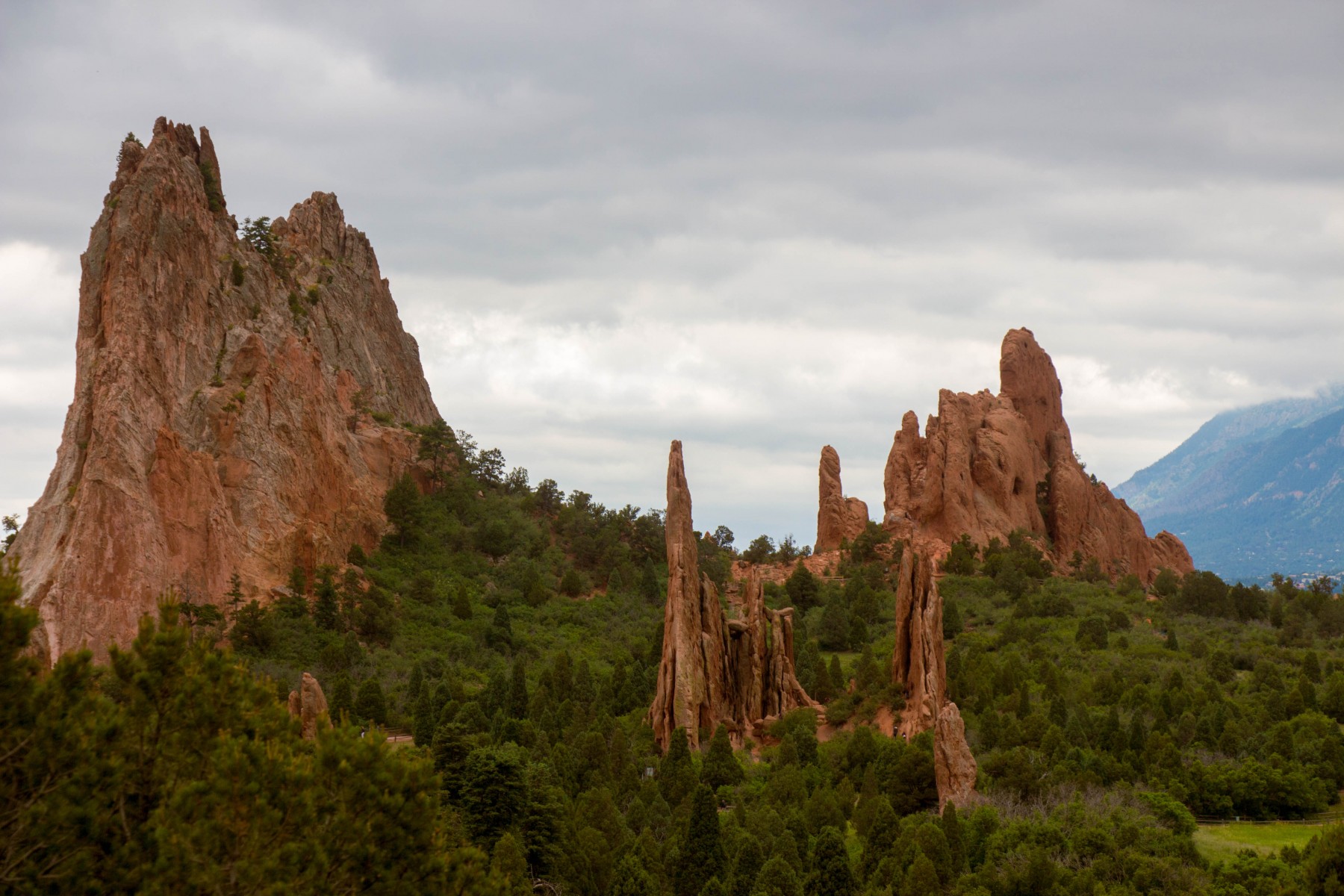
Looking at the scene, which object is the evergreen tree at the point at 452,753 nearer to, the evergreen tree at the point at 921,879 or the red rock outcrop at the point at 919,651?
the evergreen tree at the point at 921,879

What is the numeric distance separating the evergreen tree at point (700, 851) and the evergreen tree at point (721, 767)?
1003 cm

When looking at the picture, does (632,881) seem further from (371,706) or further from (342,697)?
(342,697)

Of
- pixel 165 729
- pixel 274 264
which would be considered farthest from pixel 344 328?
pixel 165 729

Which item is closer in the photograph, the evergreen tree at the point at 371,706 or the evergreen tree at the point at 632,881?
the evergreen tree at the point at 632,881

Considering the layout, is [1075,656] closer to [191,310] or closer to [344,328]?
[191,310]

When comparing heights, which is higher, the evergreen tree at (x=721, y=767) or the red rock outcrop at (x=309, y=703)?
the red rock outcrop at (x=309, y=703)

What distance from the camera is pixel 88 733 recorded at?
1862 centimetres

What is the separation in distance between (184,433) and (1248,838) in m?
51.2

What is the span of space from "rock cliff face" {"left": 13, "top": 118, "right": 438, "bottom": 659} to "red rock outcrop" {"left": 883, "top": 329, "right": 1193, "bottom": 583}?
3739 centimetres

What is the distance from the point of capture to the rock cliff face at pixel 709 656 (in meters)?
53.0

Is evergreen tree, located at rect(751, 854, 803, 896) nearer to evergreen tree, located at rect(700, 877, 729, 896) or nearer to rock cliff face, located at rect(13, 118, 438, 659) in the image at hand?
evergreen tree, located at rect(700, 877, 729, 896)

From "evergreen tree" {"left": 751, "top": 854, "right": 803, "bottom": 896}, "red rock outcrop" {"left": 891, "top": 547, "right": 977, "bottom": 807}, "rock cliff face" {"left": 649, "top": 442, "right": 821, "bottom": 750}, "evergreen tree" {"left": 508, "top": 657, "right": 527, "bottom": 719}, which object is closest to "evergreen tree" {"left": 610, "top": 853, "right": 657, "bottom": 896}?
"evergreen tree" {"left": 751, "top": 854, "right": 803, "bottom": 896}

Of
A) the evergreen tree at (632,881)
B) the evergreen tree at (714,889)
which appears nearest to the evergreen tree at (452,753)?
the evergreen tree at (632,881)

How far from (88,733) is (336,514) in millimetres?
55773
